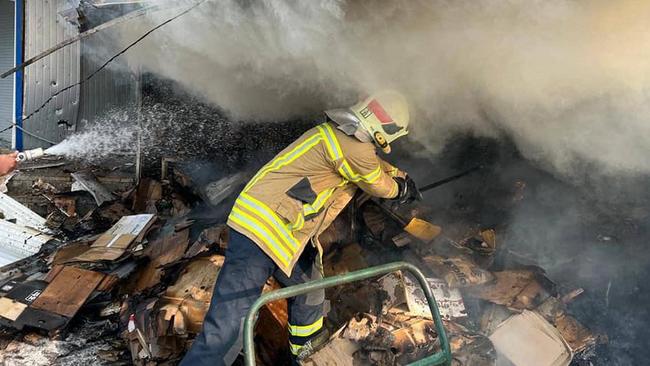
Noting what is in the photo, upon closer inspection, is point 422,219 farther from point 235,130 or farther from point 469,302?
point 235,130

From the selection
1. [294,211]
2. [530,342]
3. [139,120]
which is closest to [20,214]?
[139,120]

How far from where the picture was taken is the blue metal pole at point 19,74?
582cm

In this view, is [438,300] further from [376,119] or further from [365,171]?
[376,119]

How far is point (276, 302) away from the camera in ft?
11.5

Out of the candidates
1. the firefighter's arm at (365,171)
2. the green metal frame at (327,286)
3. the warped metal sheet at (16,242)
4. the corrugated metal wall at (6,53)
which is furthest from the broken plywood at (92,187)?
the green metal frame at (327,286)

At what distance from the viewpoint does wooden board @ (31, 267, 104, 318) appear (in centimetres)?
359

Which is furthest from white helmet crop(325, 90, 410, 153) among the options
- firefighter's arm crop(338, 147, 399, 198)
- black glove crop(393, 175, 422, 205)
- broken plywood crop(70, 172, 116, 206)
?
broken plywood crop(70, 172, 116, 206)

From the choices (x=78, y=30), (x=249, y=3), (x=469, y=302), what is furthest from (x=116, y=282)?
(x=78, y=30)

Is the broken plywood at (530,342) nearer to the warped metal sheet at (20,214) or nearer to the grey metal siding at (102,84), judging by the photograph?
the warped metal sheet at (20,214)

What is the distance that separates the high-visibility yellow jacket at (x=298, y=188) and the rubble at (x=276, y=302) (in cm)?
77

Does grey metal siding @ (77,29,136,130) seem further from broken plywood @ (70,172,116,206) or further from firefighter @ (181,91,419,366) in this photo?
firefighter @ (181,91,419,366)

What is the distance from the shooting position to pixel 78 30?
227 inches

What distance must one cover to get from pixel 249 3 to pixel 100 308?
2.89m

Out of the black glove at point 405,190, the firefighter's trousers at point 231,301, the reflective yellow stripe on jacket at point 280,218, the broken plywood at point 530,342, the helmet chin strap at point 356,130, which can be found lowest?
the broken plywood at point 530,342
